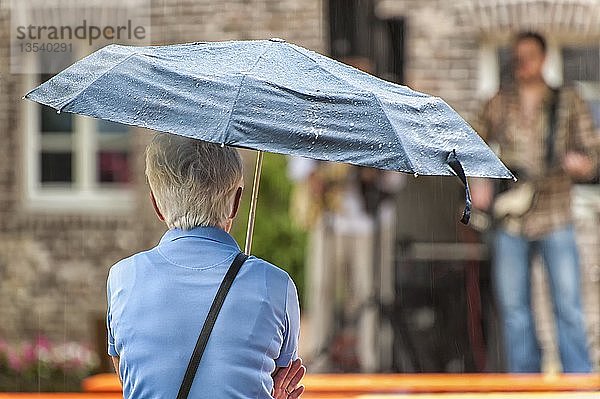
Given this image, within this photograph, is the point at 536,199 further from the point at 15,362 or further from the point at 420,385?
the point at 15,362

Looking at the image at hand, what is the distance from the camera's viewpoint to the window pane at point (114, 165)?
9.92m

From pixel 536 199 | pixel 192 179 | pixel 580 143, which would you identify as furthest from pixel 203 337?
pixel 536 199

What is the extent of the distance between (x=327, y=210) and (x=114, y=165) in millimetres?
2192

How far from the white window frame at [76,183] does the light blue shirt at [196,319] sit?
6.82 m

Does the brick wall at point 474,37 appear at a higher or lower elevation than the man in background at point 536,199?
higher

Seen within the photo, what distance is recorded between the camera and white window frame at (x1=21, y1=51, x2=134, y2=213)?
9789mm

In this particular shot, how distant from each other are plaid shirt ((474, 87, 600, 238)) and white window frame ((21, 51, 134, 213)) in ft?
9.51

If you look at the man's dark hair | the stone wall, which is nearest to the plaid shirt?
the man's dark hair

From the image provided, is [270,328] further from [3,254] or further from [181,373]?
[3,254]

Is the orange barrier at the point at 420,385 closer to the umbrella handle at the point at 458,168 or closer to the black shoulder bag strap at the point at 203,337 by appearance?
the umbrella handle at the point at 458,168

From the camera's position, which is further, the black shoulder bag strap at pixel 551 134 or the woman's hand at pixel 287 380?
the black shoulder bag strap at pixel 551 134

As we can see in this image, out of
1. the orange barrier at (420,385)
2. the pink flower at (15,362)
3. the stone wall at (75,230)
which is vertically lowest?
the pink flower at (15,362)

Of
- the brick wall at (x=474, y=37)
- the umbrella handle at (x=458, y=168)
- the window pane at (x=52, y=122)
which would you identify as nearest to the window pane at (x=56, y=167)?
the window pane at (x=52, y=122)

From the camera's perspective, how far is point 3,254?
9.61 meters
